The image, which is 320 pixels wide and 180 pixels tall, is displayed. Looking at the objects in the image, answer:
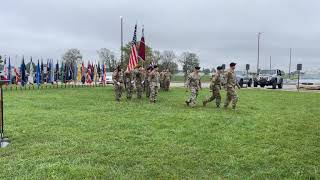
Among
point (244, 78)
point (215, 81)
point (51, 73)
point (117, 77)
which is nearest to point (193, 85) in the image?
point (215, 81)

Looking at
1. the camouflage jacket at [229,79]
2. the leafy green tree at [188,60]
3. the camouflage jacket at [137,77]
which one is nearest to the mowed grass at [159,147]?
the camouflage jacket at [229,79]

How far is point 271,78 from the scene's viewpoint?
45.7 meters

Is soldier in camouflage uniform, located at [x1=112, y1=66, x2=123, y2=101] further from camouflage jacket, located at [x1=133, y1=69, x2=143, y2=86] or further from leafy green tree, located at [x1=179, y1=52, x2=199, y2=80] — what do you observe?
leafy green tree, located at [x1=179, y1=52, x2=199, y2=80]

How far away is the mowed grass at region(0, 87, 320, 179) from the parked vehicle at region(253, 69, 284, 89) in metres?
31.4

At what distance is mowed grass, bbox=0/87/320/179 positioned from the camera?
7266 mm

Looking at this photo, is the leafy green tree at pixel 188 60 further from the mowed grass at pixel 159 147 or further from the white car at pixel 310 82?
the mowed grass at pixel 159 147

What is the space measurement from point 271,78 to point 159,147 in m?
38.0

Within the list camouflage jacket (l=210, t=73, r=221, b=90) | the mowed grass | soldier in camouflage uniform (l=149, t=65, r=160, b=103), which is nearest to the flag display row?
soldier in camouflage uniform (l=149, t=65, r=160, b=103)

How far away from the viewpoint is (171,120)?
1380 cm

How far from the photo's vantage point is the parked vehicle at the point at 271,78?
149 feet

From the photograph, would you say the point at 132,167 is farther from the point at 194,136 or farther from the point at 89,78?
the point at 89,78

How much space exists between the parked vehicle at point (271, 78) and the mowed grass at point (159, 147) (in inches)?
1236

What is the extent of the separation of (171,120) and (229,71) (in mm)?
5456

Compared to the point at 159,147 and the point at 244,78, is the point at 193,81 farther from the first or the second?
the point at 244,78
